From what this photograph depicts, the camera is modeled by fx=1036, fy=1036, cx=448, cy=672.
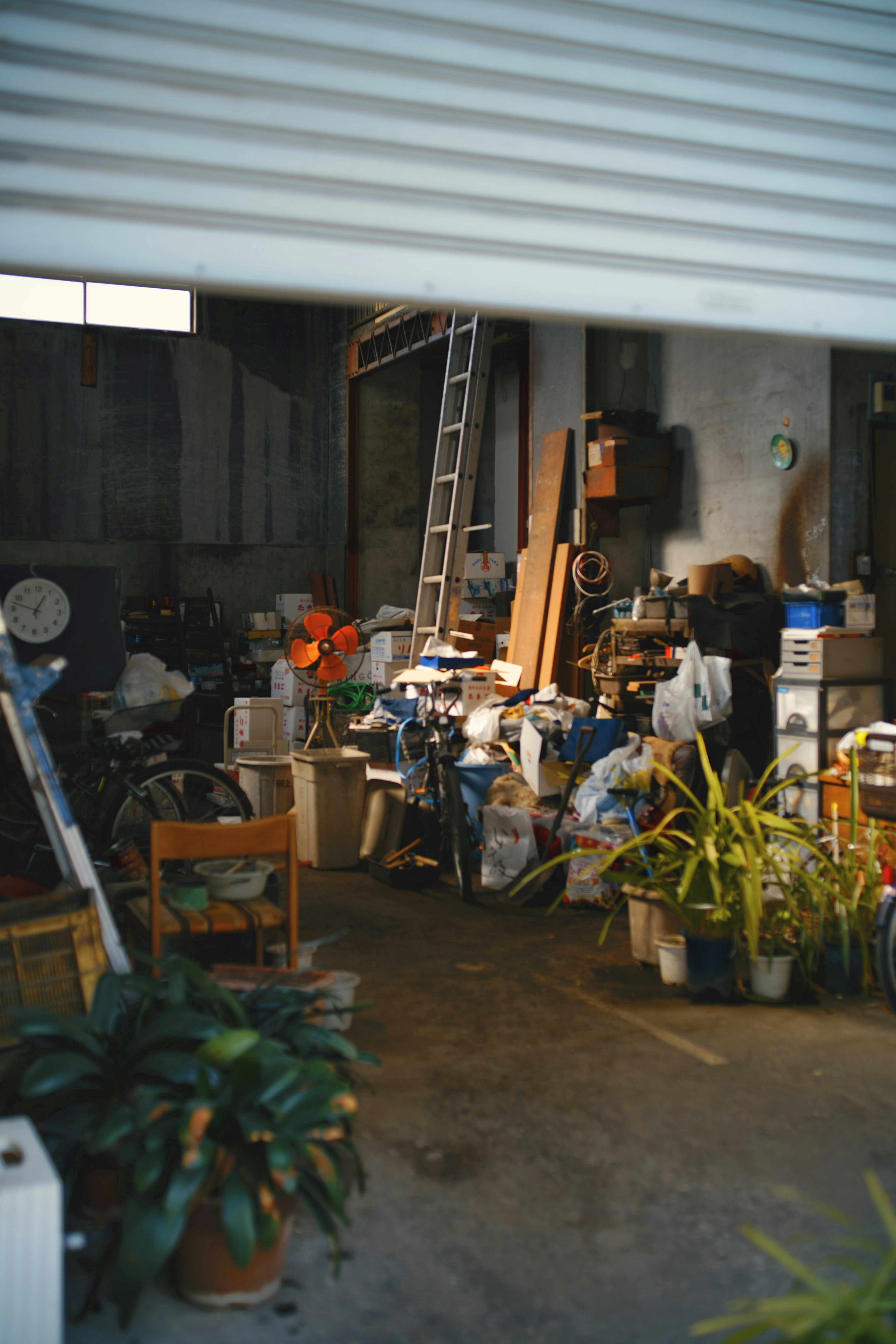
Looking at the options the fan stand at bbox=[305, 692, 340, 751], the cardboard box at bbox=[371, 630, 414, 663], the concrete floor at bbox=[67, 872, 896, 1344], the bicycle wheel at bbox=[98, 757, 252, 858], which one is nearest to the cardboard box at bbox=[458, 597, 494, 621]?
the cardboard box at bbox=[371, 630, 414, 663]

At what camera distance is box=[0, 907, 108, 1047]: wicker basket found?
2.60m

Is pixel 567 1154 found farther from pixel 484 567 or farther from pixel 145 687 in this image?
pixel 484 567

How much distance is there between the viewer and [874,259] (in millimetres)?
1665

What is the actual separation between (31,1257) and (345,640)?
4.87m

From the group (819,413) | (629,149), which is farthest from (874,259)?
(819,413)

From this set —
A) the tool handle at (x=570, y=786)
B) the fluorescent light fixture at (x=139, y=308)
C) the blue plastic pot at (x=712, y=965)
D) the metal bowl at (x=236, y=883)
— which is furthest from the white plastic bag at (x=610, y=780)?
the fluorescent light fixture at (x=139, y=308)

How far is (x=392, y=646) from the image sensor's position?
9.01 metres

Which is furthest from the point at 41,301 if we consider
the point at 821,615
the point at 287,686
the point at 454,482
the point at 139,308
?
→ the point at 821,615

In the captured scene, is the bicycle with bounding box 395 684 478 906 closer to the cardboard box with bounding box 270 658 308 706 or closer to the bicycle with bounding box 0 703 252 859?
→ the bicycle with bounding box 0 703 252 859

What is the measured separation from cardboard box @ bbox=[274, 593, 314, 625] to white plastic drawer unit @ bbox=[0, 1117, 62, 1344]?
35.0ft

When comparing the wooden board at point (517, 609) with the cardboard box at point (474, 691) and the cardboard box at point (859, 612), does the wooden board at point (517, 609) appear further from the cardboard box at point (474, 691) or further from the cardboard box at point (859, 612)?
the cardboard box at point (859, 612)

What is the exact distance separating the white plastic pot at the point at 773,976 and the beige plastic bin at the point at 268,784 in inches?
134

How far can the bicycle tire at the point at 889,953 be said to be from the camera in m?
3.53

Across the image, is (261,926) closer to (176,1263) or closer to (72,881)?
(72,881)
